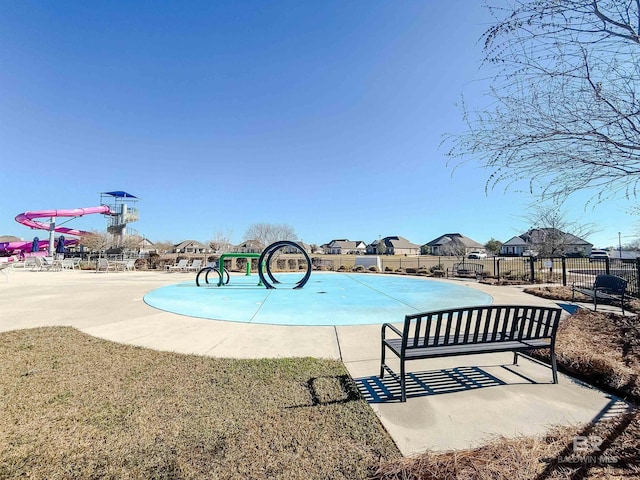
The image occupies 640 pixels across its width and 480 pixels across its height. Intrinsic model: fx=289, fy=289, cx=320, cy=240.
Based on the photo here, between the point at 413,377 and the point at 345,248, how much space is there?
367 feet

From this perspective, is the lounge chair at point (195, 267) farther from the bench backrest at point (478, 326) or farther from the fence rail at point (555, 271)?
the bench backrest at point (478, 326)

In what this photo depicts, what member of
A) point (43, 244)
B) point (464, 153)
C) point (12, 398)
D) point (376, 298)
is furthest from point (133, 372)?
point (43, 244)

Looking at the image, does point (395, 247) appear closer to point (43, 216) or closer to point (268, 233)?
point (268, 233)

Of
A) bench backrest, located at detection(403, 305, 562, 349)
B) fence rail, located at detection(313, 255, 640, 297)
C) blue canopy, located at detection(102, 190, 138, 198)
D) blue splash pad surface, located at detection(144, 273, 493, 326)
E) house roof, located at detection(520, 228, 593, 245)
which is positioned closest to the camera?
bench backrest, located at detection(403, 305, 562, 349)

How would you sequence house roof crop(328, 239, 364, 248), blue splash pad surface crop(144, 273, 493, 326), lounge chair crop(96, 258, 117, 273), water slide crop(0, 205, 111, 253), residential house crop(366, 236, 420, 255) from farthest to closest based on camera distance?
house roof crop(328, 239, 364, 248) < residential house crop(366, 236, 420, 255) < water slide crop(0, 205, 111, 253) < lounge chair crop(96, 258, 117, 273) < blue splash pad surface crop(144, 273, 493, 326)

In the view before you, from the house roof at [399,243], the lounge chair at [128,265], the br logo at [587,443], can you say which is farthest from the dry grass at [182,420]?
the house roof at [399,243]

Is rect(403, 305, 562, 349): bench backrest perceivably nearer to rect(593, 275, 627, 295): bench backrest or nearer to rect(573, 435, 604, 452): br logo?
rect(573, 435, 604, 452): br logo

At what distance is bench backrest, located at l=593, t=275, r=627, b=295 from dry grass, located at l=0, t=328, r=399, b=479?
8.86 metres

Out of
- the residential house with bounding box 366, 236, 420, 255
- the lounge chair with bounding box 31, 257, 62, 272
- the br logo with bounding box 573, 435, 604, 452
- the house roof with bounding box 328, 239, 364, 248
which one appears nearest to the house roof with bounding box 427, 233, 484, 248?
the residential house with bounding box 366, 236, 420, 255

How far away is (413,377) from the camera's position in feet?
13.4

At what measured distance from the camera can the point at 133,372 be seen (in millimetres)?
4105

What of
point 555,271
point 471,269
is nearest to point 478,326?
point 471,269

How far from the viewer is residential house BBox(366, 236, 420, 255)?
94.0 meters

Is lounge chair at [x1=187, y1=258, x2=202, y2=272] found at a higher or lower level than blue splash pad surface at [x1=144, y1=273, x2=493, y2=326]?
higher
